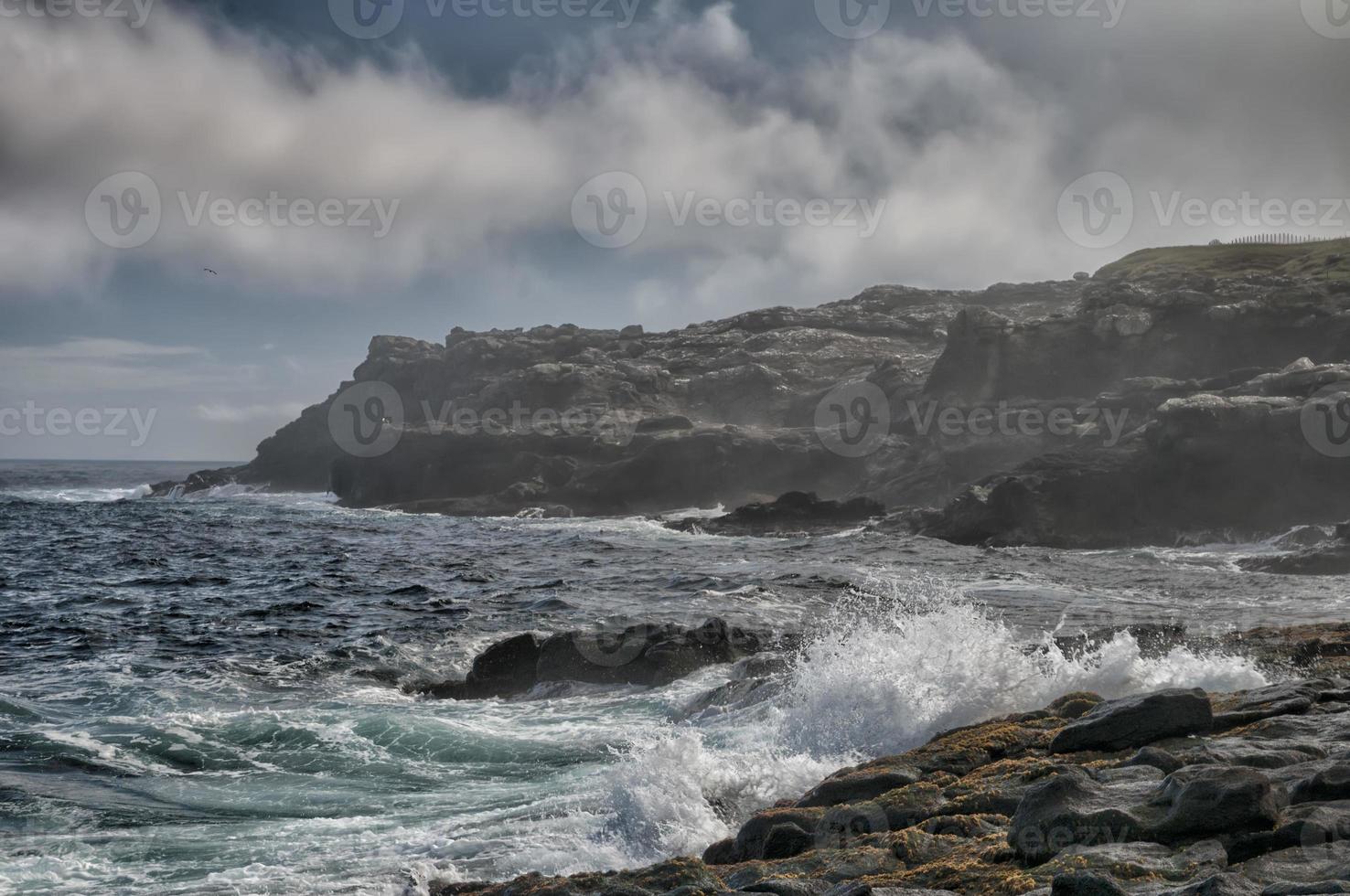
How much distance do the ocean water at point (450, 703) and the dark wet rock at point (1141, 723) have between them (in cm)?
334

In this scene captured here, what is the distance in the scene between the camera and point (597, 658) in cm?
1889

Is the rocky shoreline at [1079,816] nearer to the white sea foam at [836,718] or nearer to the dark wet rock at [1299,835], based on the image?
the dark wet rock at [1299,835]

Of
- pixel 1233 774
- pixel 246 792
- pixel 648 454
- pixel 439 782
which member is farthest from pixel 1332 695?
pixel 648 454

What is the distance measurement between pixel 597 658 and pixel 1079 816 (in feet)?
43.6

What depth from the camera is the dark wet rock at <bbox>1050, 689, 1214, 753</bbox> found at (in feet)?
28.1

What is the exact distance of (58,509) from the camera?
64.5m

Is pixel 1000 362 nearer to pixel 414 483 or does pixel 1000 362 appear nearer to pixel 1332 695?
pixel 414 483

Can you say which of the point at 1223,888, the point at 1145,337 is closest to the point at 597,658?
the point at 1223,888

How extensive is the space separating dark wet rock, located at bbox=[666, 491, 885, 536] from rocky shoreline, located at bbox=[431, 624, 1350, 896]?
126ft

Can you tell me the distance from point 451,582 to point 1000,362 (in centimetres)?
4236

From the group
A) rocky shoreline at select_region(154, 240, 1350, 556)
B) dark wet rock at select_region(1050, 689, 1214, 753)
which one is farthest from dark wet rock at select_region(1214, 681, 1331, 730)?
rocky shoreline at select_region(154, 240, 1350, 556)

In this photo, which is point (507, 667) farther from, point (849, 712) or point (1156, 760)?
point (1156, 760)

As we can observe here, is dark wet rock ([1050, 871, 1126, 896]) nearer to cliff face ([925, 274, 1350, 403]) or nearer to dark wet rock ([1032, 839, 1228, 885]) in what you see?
dark wet rock ([1032, 839, 1228, 885])

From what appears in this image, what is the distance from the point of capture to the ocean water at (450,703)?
9.92m
